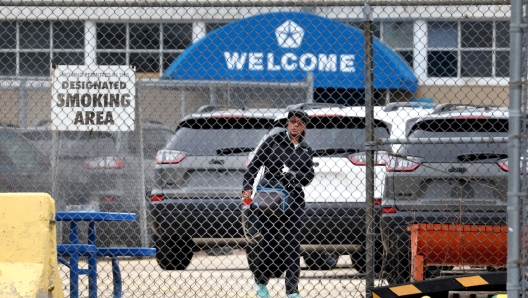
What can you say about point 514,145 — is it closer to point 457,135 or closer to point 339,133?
point 457,135

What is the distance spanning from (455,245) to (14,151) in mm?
4860

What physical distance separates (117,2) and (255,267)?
2675 millimetres

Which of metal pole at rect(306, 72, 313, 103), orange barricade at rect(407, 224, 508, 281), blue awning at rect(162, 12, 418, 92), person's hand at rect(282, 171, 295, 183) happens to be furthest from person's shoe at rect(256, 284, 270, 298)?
blue awning at rect(162, 12, 418, 92)

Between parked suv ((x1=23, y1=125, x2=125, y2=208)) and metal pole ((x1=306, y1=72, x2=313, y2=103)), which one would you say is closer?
parked suv ((x1=23, y1=125, x2=125, y2=208))

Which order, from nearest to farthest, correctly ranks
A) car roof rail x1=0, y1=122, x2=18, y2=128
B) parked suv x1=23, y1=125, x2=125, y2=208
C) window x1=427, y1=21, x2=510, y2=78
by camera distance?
car roof rail x1=0, y1=122, x2=18, y2=128 < parked suv x1=23, y1=125, x2=125, y2=208 < window x1=427, y1=21, x2=510, y2=78

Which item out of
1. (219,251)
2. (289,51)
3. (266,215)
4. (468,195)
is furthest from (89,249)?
(289,51)

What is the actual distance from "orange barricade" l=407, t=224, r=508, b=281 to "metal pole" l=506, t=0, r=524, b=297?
8.16ft

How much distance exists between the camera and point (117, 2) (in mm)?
7109

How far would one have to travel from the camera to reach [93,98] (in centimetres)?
748

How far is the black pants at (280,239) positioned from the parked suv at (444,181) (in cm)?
80

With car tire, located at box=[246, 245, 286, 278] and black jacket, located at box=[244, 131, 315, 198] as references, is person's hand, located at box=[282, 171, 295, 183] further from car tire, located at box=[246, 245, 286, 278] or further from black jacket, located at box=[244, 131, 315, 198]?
car tire, located at box=[246, 245, 286, 278]

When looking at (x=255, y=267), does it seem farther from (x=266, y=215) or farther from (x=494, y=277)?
(x=494, y=277)

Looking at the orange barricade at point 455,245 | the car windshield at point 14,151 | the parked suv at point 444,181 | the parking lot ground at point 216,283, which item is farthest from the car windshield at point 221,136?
the orange barricade at point 455,245

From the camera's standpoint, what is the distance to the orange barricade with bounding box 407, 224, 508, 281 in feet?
24.6
